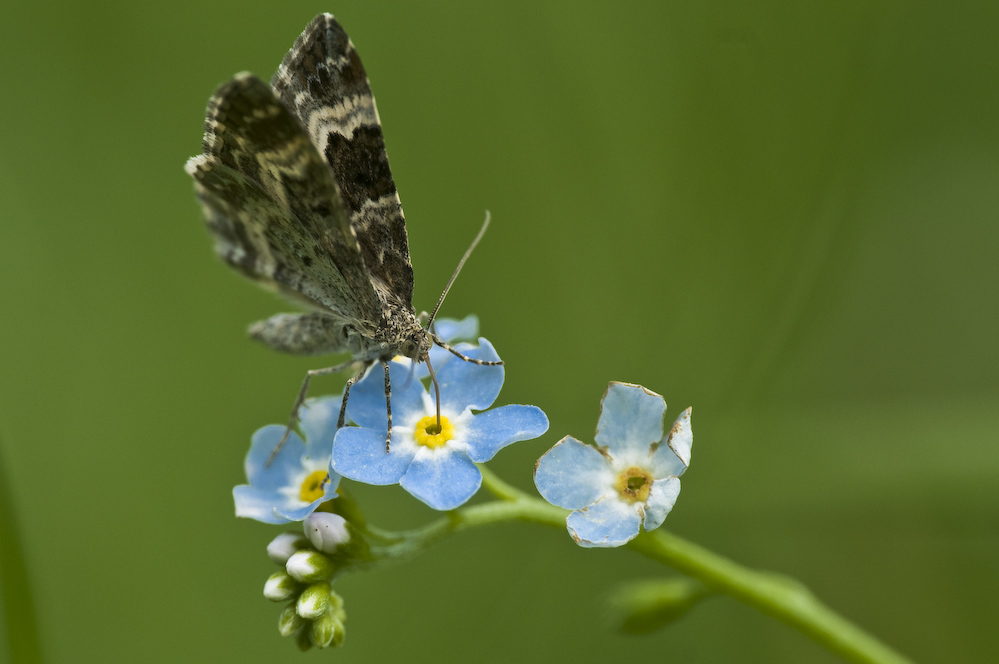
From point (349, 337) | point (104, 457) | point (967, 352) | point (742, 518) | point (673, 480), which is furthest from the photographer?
point (967, 352)

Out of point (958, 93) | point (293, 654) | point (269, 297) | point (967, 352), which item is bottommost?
point (293, 654)

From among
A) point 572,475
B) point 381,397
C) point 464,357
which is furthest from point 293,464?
point 572,475

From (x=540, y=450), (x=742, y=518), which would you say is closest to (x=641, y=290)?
(x=540, y=450)

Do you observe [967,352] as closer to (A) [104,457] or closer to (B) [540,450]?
(B) [540,450]

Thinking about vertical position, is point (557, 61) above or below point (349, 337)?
above

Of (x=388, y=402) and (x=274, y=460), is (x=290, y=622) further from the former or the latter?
(x=388, y=402)

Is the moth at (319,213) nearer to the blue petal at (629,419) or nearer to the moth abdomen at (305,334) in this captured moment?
the moth abdomen at (305,334)

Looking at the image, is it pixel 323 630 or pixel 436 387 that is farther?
pixel 436 387
